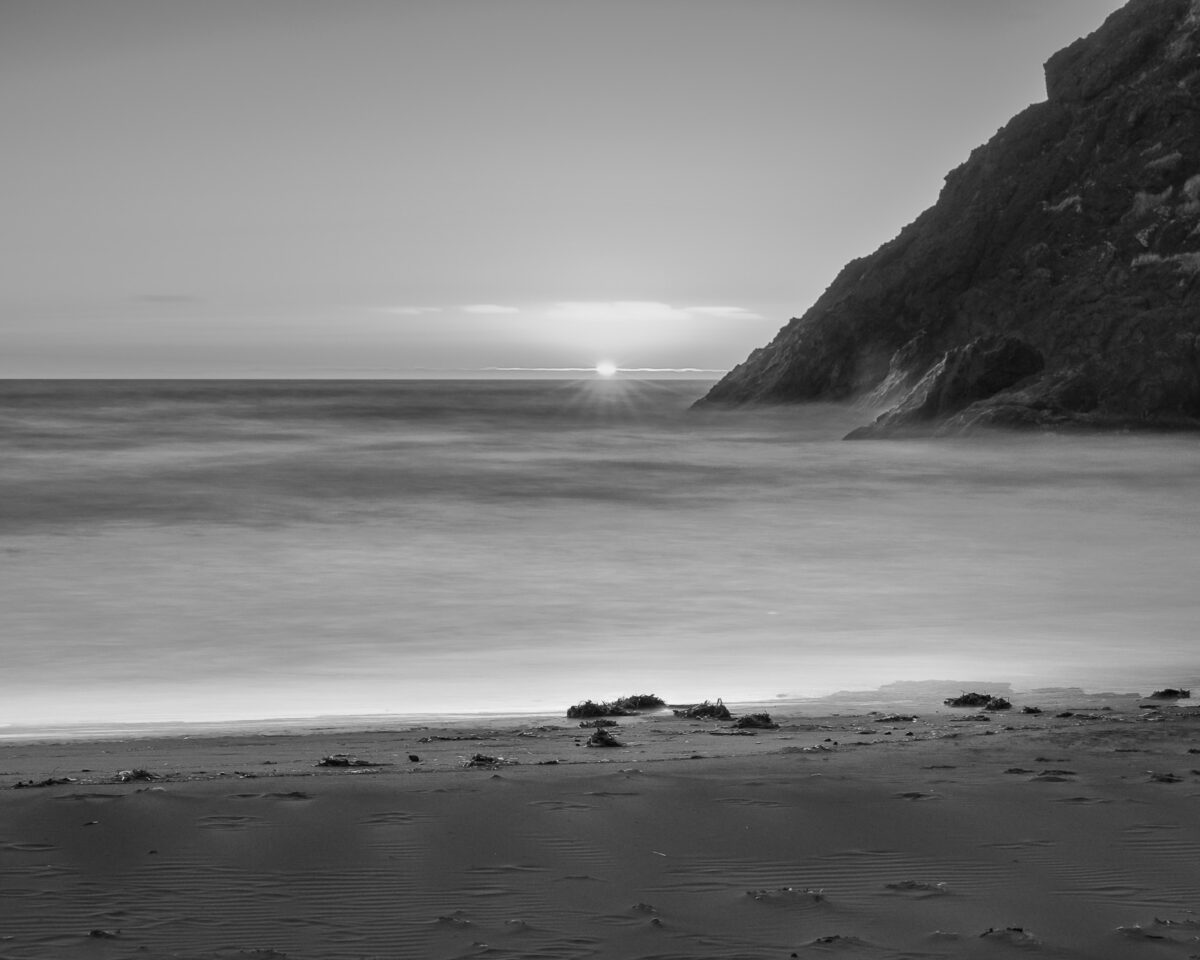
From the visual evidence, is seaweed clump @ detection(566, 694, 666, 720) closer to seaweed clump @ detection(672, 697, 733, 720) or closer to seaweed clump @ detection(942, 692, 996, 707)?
seaweed clump @ detection(672, 697, 733, 720)

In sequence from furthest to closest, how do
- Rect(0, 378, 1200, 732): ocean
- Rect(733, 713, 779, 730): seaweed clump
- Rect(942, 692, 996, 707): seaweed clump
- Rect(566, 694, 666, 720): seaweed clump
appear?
Rect(0, 378, 1200, 732): ocean
Rect(942, 692, 996, 707): seaweed clump
Rect(566, 694, 666, 720): seaweed clump
Rect(733, 713, 779, 730): seaweed clump

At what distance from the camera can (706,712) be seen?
7.86 m

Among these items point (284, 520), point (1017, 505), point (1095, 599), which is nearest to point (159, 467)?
point (284, 520)

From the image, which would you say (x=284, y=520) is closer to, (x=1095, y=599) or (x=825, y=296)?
(x=1095, y=599)

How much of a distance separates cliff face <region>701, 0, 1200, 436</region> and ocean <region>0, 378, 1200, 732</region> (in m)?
2.99

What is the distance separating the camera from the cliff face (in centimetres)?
3491

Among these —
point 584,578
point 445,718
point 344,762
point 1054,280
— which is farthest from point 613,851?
point 1054,280

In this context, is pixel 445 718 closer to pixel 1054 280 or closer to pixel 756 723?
pixel 756 723

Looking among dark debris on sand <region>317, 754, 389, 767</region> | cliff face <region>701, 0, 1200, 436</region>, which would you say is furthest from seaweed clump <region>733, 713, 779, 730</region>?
cliff face <region>701, 0, 1200, 436</region>

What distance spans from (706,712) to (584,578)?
8.45 metres

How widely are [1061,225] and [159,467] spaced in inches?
1216

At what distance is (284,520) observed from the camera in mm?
22859

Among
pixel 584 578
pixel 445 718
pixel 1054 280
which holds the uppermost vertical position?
pixel 1054 280

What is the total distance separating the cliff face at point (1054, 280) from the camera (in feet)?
115
